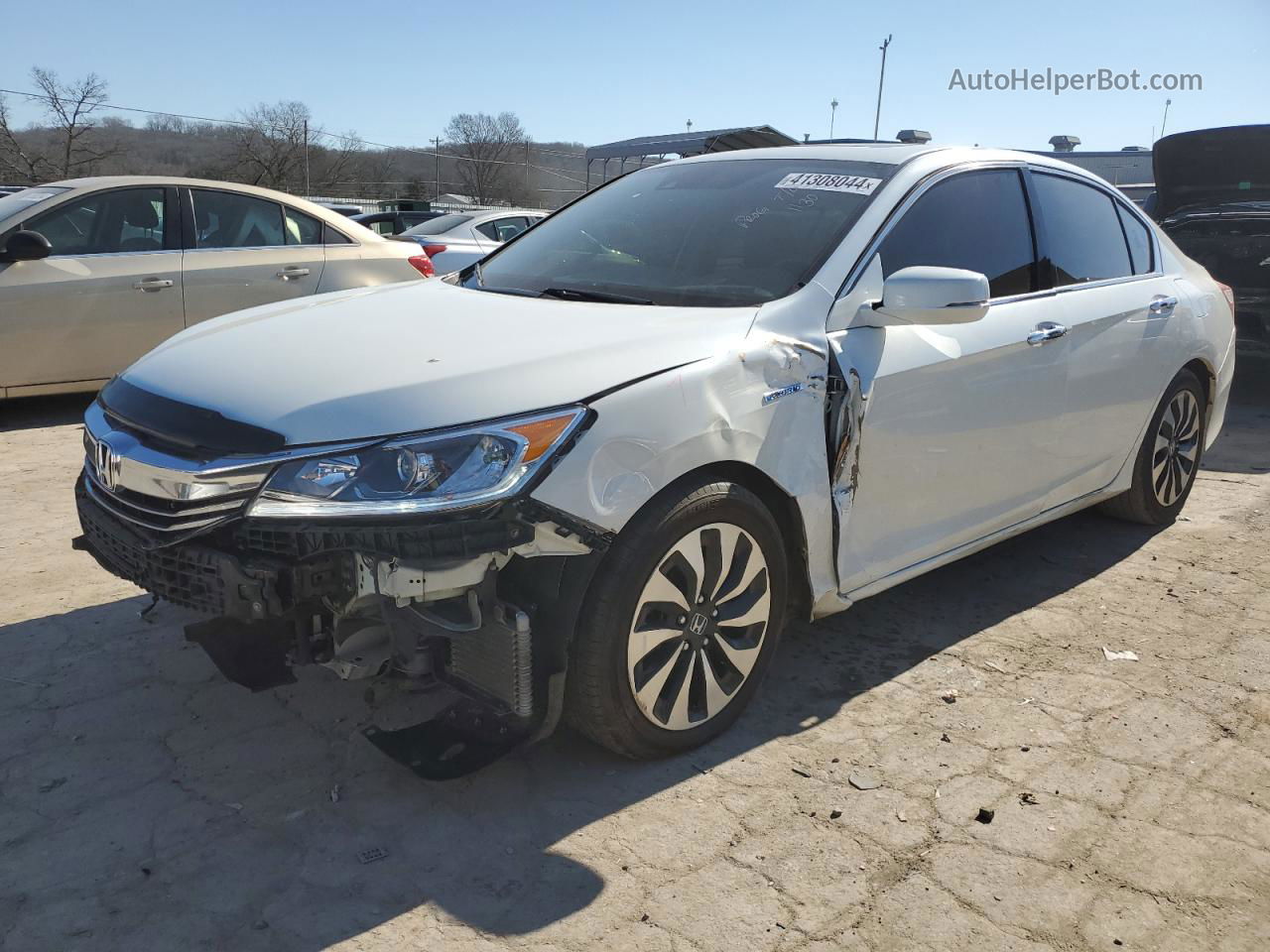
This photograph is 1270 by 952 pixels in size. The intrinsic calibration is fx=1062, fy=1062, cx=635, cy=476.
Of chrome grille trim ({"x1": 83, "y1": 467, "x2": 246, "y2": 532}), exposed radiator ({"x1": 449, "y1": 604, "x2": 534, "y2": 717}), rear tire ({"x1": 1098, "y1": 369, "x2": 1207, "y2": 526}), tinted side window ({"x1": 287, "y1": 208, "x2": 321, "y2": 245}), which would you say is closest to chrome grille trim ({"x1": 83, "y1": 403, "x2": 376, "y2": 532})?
chrome grille trim ({"x1": 83, "y1": 467, "x2": 246, "y2": 532})

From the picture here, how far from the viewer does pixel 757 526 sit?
296cm

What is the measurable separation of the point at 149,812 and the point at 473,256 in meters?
2.68

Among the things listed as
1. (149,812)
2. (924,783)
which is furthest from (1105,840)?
(149,812)

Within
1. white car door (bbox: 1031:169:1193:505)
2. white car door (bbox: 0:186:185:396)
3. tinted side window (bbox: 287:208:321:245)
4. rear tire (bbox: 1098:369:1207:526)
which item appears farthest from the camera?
tinted side window (bbox: 287:208:321:245)

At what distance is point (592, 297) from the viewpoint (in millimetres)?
3340

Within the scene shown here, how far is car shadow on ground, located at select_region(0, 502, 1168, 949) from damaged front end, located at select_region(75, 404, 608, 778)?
0.69 feet

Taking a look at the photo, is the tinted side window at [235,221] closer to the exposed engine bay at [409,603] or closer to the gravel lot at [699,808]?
the gravel lot at [699,808]

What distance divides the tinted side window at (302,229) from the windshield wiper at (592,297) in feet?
15.8

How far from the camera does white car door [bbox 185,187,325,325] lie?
718cm

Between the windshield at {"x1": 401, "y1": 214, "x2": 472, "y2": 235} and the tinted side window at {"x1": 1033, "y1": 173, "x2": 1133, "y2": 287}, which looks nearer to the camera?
the tinted side window at {"x1": 1033, "y1": 173, "x2": 1133, "y2": 287}

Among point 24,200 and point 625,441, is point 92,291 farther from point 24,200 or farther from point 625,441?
point 625,441

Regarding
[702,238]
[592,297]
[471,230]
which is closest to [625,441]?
[592,297]

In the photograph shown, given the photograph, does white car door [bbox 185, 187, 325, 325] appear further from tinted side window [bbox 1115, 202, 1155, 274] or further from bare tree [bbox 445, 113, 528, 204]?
bare tree [bbox 445, 113, 528, 204]

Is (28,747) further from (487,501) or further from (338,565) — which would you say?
(487,501)
